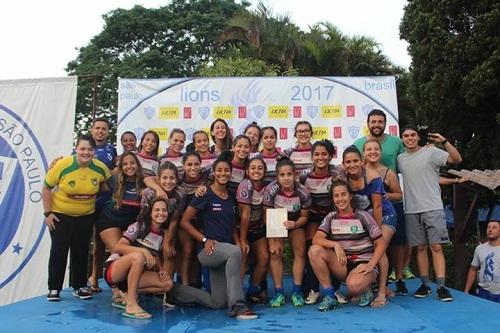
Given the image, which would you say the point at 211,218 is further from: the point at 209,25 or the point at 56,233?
the point at 209,25

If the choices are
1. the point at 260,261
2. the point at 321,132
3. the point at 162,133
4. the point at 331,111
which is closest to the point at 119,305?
the point at 260,261

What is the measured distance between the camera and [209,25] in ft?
73.3

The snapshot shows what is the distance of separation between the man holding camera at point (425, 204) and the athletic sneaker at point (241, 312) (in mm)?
1655

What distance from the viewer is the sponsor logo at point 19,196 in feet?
20.0

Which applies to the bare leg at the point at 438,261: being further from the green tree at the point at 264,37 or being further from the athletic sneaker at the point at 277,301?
the green tree at the point at 264,37

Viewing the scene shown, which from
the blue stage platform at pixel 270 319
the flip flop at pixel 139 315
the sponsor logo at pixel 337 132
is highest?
the sponsor logo at pixel 337 132

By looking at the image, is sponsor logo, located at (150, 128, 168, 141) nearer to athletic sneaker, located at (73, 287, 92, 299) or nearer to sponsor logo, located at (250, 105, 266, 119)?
sponsor logo, located at (250, 105, 266, 119)

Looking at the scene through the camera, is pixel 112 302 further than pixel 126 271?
Yes

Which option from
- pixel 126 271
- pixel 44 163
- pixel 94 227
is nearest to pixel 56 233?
pixel 94 227

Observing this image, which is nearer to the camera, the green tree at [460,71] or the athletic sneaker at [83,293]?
the athletic sneaker at [83,293]

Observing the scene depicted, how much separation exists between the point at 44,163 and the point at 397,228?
13.5 ft

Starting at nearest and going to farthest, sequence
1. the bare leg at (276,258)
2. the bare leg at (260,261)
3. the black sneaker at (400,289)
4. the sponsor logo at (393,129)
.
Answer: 1. the bare leg at (276,258)
2. the bare leg at (260,261)
3. the black sneaker at (400,289)
4. the sponsor logo at (393,129)

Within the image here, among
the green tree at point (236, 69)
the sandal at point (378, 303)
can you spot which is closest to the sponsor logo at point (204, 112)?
the green tree at point (236, 69)

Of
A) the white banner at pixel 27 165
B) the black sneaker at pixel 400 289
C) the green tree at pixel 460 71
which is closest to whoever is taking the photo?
the black sneaker at pixel 400 289
